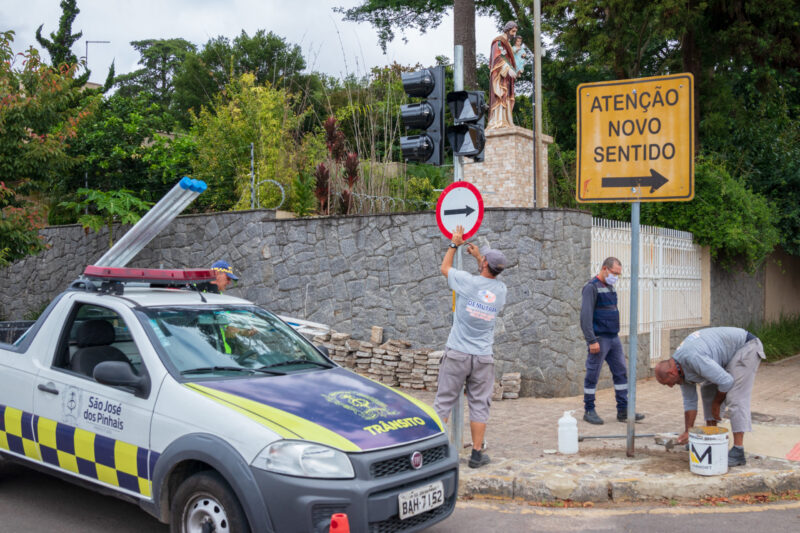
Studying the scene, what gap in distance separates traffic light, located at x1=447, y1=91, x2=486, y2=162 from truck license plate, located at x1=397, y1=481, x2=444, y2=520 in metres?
3.58

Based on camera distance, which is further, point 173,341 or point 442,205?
point 442,205

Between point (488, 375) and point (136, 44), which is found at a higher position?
point (136, 44)

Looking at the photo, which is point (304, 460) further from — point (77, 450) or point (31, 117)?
point (31, 117)

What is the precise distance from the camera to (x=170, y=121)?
23.0m

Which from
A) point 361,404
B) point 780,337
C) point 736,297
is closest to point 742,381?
point 361,404

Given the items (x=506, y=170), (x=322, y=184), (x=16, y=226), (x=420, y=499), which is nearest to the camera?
(x=420, y=499)

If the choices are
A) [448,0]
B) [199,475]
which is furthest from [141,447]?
[448,0]

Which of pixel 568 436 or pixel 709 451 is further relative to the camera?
pixel 568 436

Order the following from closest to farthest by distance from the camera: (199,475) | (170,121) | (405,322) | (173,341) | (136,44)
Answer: (199,475), (173,341), (405,322), (170,121), (136,44)

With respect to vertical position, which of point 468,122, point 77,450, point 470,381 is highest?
point 468,122

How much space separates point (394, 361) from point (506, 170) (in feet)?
20.1

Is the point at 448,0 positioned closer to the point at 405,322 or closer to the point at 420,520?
the point at 405,322

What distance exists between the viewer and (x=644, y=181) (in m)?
6.54

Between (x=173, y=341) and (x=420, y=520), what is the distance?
1970 millimetres
